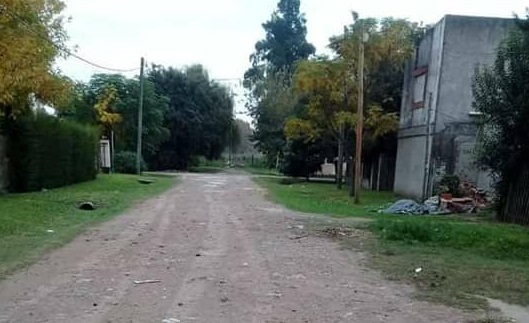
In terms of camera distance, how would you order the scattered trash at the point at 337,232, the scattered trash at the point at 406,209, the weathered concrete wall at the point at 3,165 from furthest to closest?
the weathered concrete wall at the point at 3,165 < the scattered trash at the point at 406,209 < the scattered trash at the point at 337,232

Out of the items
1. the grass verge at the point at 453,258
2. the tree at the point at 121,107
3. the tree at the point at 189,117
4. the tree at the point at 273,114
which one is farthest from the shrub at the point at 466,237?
the tree at the point at 189,117

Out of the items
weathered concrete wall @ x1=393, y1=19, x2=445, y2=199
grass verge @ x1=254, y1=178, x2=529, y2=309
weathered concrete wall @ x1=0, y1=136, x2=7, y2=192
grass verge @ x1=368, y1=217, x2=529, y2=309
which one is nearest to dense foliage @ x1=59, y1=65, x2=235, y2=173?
weathered concrete wall @ x1=393, y1=19, x2=445, y2=199

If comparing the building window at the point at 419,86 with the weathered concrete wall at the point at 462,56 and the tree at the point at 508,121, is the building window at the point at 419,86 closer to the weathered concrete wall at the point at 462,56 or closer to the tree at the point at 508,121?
the weathered concrete wall at the point at 462,56

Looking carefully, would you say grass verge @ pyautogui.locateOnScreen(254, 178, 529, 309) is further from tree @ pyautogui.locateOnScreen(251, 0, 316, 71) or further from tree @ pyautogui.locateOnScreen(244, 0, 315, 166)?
tree @ pyautogui.locateOnScreen(251, 0, 316, 71)

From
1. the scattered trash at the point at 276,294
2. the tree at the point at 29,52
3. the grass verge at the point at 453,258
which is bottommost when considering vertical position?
the scattered trash at the point at 276,294

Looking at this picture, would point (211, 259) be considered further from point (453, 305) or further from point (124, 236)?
point (453, 305)

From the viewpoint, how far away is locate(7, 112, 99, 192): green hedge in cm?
2359

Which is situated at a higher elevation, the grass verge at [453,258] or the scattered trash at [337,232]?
the grass verge at [453,258]

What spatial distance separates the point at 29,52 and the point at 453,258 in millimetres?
13616

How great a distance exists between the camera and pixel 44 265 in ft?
31.3

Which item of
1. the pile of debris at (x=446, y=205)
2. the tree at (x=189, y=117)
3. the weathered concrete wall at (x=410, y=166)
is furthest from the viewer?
the tree at (x=189, y=117)

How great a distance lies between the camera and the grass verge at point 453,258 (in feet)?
27.3

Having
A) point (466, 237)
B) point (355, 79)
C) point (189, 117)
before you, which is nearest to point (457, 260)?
point (466, 237)

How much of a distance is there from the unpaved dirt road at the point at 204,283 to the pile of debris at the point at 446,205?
801 centimetres
